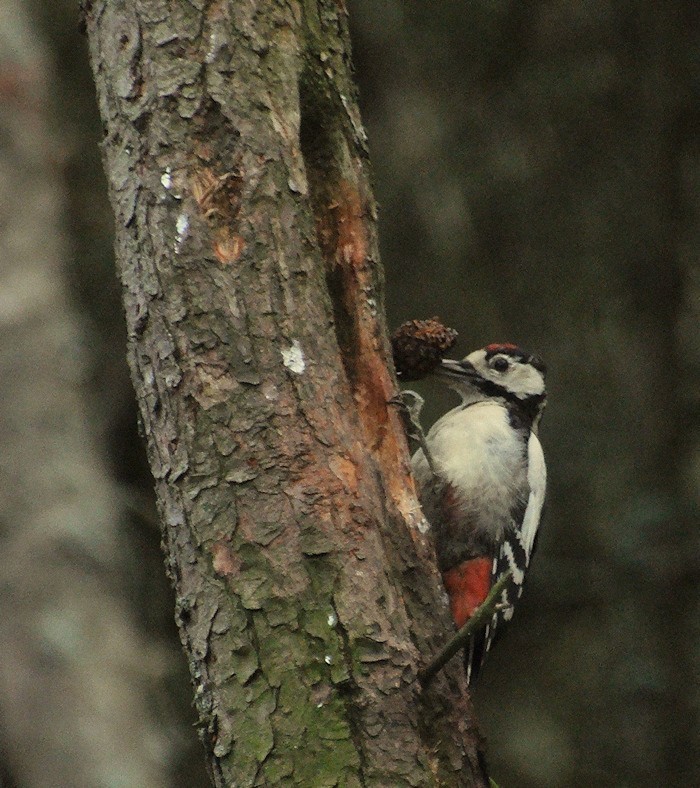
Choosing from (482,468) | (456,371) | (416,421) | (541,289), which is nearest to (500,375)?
(456,371)

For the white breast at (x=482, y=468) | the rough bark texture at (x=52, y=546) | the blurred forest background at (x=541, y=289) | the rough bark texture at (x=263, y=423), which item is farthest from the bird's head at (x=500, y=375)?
the rough bark texture at (x=263, y=423)

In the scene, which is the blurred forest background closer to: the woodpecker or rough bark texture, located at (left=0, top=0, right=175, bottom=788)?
rough bark texture, located at (left=0, top=0, right=175, bottom=788)

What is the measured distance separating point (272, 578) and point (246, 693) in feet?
0.59

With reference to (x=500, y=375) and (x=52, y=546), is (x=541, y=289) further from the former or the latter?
(x=52, y=546)

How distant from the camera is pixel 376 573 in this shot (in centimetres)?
188

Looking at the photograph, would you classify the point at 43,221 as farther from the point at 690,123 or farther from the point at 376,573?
the point at 376,573

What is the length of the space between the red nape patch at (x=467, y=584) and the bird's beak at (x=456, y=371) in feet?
2.18

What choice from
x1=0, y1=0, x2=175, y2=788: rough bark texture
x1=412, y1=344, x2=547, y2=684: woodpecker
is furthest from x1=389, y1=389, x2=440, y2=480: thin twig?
x1=0, y1=0, x2=175, y2=788: rough bark texture

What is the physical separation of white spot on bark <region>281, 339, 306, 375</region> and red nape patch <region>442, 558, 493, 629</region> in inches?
55.6

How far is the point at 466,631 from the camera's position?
1670mm

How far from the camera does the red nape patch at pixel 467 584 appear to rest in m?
3.17

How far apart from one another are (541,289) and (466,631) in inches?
129

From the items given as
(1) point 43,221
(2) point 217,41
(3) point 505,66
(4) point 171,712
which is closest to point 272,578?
(2) point 217,41

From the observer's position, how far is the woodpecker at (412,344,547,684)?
3.24 m
